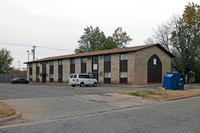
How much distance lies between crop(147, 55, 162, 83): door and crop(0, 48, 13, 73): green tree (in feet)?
157

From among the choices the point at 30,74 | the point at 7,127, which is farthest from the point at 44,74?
the point at 7,127

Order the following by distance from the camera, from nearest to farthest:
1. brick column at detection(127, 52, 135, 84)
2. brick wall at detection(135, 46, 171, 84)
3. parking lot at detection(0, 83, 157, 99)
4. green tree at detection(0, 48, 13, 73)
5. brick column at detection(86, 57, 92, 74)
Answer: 1. parking lot at detection(0, 83, 157, 99)
2. brick column at detection(127, 52, 135, 84)
3. brick wall at detection(135, 46, 171, 84)
4. brick column at detection(86, 57, 92, 74)
5. green tree at detection(0, 48, 13, 73)

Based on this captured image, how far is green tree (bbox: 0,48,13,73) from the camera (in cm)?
6600

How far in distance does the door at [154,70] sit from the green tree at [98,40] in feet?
100

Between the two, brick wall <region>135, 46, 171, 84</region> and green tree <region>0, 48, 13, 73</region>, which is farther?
green tree <region>0, 48, 13, 73</region>

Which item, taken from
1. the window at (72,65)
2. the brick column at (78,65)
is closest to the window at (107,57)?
the brick column at (78,65)

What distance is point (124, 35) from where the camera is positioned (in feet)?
225

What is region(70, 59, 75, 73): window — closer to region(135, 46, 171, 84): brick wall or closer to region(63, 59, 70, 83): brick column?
region(63, 59, 70, 83): brick column

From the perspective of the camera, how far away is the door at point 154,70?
35.4m

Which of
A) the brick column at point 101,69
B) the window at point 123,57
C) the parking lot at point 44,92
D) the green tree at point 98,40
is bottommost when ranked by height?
the parking lot at point 44,92

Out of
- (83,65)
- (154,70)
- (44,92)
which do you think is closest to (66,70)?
(83,65)

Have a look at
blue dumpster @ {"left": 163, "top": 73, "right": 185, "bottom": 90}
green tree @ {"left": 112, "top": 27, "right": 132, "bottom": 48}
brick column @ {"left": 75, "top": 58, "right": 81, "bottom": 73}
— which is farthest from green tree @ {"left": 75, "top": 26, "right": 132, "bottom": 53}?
blue dumpster @ {"left": 163, "top": 73, "right": 185, "bottom": 90}

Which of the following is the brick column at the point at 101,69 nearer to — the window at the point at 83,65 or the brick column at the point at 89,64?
the brick column at the point at 89,64

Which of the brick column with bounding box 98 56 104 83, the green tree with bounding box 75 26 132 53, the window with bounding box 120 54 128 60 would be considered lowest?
the brick column with bounding box 98 56 104 83
